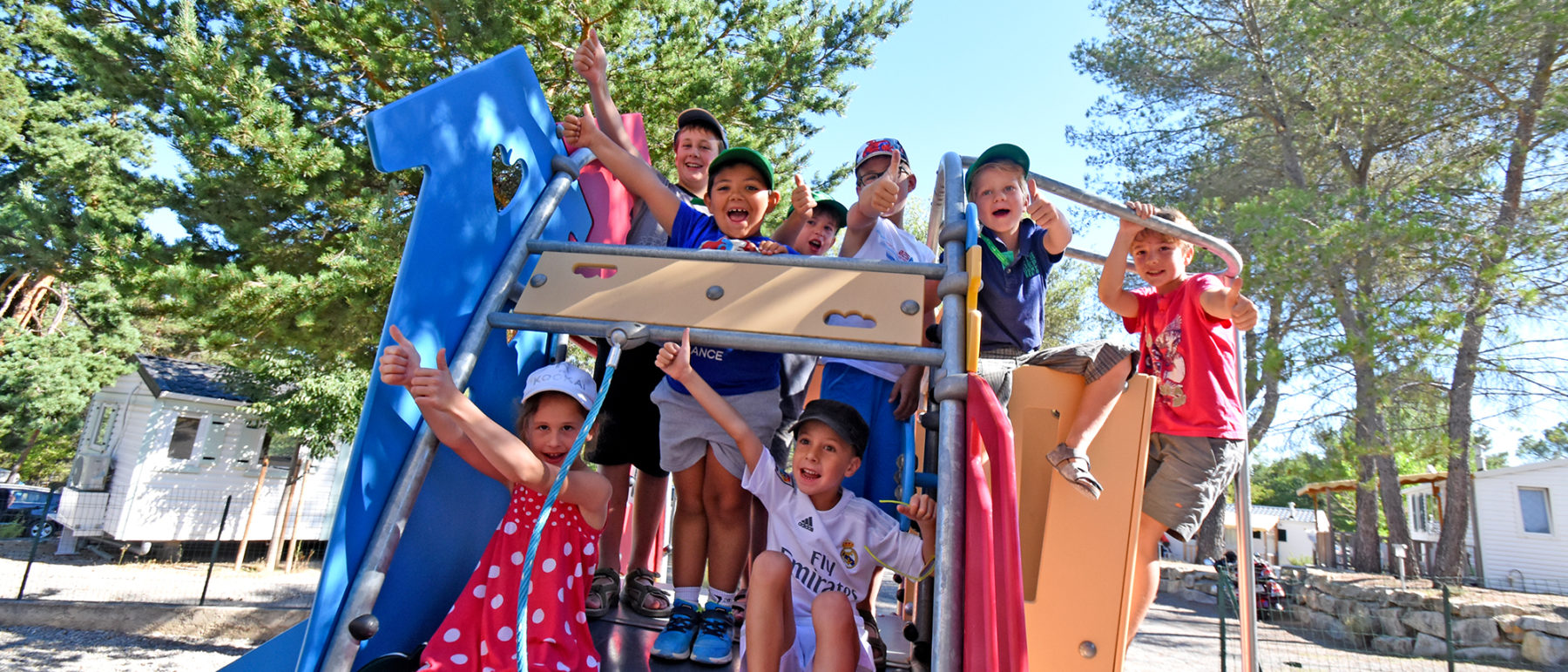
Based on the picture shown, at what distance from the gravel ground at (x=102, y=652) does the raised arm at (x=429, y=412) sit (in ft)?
24.7

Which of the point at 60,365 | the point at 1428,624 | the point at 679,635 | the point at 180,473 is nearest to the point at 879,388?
the point at 679,635

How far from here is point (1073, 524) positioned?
2.15 meters

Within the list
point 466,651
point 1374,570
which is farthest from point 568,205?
point 1374,570

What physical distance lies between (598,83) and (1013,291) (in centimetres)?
172

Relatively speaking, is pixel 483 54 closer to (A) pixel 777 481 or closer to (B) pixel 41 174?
(A) pixel 777 481

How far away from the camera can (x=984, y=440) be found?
1779mm

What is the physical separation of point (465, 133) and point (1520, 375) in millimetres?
14998

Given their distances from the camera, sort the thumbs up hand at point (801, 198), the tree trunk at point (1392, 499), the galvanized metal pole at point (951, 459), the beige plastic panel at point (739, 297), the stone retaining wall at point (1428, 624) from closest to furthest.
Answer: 1. the galvanized metal pole at point (951, 459)
2. the beige plastic panel at point (739, 297)
3. the thumbs up hand at point (801, 198)
4. the stone retaining wall at point (1428, 624)
5. the tree trunk at point (1392, 499)

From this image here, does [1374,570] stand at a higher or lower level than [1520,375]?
lower

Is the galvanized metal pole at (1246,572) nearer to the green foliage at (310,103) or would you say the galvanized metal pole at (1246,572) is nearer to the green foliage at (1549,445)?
the green foliage at (310,103)

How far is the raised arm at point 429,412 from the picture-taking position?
1.97 meters

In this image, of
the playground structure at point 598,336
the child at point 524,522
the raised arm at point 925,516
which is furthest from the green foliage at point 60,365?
the raised arm at point 925,516

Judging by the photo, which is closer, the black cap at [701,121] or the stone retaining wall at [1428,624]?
the black cap at [701,121]

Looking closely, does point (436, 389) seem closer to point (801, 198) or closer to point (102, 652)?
point (801, 198)
